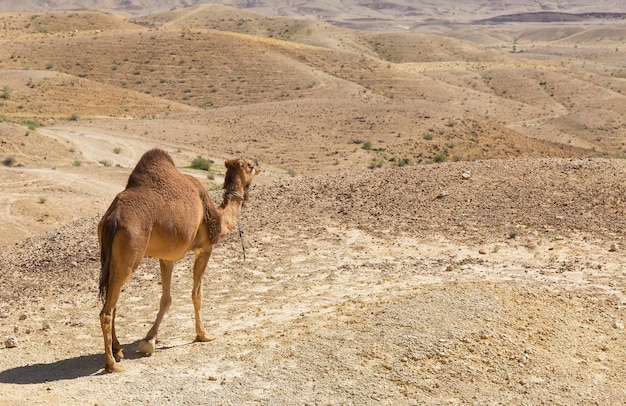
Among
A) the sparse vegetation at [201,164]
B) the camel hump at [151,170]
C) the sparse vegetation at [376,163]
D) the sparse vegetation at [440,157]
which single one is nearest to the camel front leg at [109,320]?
the camel hump at [151,170]

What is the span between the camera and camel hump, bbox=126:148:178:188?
335 inches

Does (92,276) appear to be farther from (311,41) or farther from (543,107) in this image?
(311,41)

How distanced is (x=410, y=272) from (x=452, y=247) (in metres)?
1.85

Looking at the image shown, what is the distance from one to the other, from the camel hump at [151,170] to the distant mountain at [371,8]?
5710 inches

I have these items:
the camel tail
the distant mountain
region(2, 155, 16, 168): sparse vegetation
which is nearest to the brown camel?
the camel tail

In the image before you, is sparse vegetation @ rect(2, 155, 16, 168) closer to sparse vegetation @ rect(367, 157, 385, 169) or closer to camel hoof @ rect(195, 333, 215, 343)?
sparse vegetation @ rect(367, 157, 385, 169)

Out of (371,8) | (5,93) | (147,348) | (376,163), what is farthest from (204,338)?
(371,8)

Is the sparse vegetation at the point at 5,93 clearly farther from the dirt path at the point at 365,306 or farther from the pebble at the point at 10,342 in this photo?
the pebble at the point at 10,342

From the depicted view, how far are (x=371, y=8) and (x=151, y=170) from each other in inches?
7169

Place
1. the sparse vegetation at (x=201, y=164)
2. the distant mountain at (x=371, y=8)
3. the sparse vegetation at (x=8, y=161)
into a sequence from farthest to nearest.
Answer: the distant mountain at (x=371, y=8) < the sparse vegetation at (x=201, y=164) < the sparse vegetation at (x=8, y=161)

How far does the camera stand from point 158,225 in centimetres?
827

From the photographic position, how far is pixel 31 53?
179ft

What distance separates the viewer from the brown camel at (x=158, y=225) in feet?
25.9

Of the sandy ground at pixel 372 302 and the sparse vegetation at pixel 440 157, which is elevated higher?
the sandy ground at pixel 372 302
